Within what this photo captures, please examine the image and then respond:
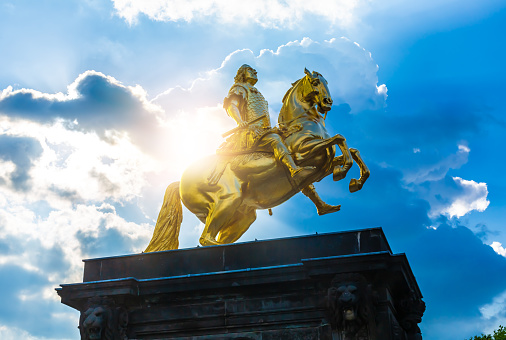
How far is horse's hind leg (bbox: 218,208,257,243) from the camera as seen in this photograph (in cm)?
1961

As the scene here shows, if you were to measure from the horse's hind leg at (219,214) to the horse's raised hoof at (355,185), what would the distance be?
276cm

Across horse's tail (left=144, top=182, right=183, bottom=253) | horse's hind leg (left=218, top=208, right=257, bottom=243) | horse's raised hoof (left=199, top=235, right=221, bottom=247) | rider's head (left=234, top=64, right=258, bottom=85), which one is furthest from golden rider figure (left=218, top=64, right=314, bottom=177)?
horse's raised hoof (left=199, top=235, right=221, bottom=247)

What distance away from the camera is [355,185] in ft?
61.5

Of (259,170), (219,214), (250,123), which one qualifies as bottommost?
(219,214)

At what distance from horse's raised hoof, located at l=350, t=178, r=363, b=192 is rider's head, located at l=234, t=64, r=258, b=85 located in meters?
4.56

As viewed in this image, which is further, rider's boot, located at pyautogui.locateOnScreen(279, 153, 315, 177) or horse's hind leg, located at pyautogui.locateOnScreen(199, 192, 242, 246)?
horse's hind leg, located at pyautogui.locateOnScreen(199, 192, 242, 246)

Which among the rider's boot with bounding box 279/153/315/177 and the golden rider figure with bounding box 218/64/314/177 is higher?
the golden rider figure with bounding box 218/64/314/177

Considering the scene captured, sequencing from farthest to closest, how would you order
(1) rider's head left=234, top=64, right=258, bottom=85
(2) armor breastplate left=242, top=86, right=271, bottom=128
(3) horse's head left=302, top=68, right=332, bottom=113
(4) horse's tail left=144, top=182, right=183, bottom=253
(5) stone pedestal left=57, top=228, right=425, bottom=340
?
(1) rider's head left=234, top=64, right=258, bottom=85
(2) armor breastplate left=242, top=86, right=271, bottom=128
(3) horse's head left=302, top=68, right=332, bottom=113
(4) horse's tail left=144, top=182, right=183, bottom=253
(5) stone pedestal left=57, top=228, right=425, bottom=340

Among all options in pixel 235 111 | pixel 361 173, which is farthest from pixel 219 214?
pixel 361 173

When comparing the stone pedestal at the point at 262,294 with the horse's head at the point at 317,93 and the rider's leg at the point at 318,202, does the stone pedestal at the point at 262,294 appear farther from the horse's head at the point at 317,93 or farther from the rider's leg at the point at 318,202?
the horse's head at the point at 317,93

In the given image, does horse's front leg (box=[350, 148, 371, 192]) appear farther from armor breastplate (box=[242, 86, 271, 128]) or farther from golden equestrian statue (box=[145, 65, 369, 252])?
armor breastplate (box=[242, 86, 271, 128])

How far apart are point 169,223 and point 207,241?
1599 mm

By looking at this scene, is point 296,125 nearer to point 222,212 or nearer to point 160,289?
point 222,212

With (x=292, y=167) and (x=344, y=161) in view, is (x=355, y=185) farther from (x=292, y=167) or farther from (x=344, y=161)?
(x=292, y=167)
